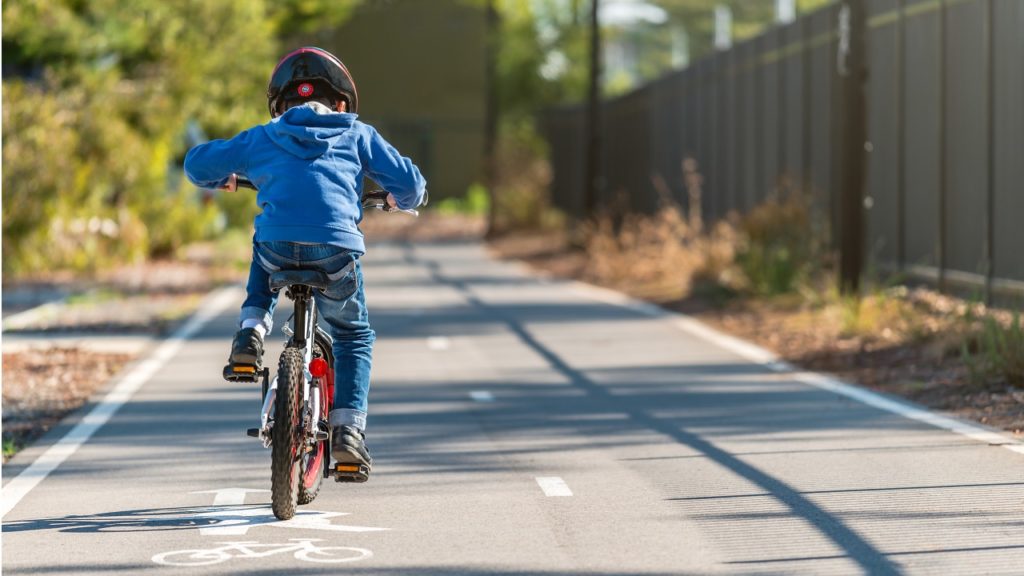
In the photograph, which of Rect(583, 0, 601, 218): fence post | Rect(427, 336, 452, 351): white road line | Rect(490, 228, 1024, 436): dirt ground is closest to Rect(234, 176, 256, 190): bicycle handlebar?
Rect(490, 228, 1024, 436): dirt ground

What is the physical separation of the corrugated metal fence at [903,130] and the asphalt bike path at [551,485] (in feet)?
10.9

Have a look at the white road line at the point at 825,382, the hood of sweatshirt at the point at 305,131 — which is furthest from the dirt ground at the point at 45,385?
the white road line at the point at 825,382

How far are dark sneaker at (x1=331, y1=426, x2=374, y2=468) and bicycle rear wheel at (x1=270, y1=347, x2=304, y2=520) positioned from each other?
19 cm

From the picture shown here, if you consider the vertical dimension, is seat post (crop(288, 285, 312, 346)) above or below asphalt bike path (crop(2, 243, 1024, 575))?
above

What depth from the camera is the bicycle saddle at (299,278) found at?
7.32 meters

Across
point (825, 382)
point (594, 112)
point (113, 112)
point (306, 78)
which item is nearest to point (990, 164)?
point (825, 382)

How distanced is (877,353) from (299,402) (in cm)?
794

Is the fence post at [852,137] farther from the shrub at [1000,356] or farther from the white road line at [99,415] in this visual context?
the white road line at [99,415]

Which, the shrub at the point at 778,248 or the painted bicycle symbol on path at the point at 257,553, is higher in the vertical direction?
the shrub at the point at 778,248

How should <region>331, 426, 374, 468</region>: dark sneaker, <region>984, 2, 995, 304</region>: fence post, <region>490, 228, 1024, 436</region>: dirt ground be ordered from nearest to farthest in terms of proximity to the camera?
<region>331, 426, 374, 468</region>: dark sneaker → <region>490, 228, 1024, 436</region>: dirt ground → <region>984, 2, 995, 304</region>: fence post

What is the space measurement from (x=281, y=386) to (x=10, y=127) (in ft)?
46.4

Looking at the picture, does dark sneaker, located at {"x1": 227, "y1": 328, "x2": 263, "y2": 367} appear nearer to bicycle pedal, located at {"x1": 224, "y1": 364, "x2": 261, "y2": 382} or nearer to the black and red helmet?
bicycle pedal, located at {"x1": 224, "y1": 364, "x2": 261, "y2": 382}

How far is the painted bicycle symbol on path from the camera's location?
686cm

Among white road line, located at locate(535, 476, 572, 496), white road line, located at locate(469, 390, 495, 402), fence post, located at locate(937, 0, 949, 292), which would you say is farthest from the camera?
fence post, located at locate(937, 0, 949, 292)
